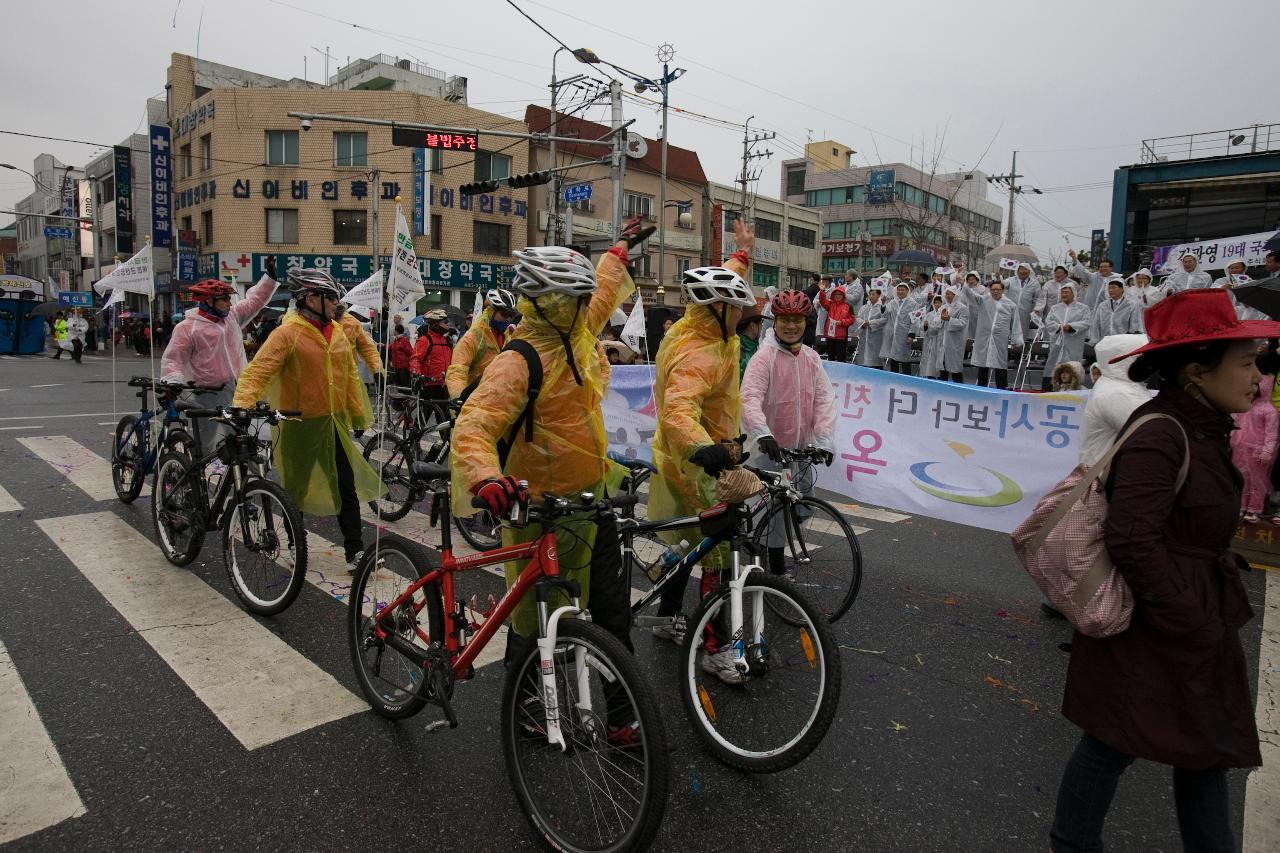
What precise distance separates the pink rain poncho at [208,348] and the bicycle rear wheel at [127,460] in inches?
34.7

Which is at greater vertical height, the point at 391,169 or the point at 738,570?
the point at 391,169

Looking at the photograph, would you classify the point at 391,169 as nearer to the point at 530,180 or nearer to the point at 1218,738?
the point at 530,180

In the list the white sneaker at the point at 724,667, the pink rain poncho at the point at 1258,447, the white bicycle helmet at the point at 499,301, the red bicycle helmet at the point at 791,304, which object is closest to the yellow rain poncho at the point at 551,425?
the white sneaker at the point at 724,667

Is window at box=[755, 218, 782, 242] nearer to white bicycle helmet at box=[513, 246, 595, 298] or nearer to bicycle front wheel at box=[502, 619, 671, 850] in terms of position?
white bicycle helmet at box=[513, 246, 595, 298]

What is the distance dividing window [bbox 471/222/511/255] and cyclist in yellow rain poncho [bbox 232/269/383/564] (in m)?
33.9

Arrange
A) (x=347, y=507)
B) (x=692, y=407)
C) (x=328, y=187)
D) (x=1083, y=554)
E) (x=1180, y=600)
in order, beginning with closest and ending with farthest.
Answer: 1. (x=1180, y=600)
2. (x=1083, y=554)
3. (x=692, y=407)
4. (x=347, y=507)
5. (x=328, y=187)

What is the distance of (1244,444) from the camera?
693 centimetres

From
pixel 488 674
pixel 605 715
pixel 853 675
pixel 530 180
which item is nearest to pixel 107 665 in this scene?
pixel 488 674

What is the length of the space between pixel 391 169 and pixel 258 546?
35.6m

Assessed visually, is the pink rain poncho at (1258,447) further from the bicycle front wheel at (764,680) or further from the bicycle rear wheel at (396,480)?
the bicycle rear wheel at (396,480)

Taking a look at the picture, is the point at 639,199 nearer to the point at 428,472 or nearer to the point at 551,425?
the point at 551,425

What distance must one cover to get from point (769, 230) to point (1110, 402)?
2198 inches

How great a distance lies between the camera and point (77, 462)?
9000mm

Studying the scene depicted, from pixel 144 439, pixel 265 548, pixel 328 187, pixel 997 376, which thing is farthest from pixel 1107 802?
pixel 328 187
